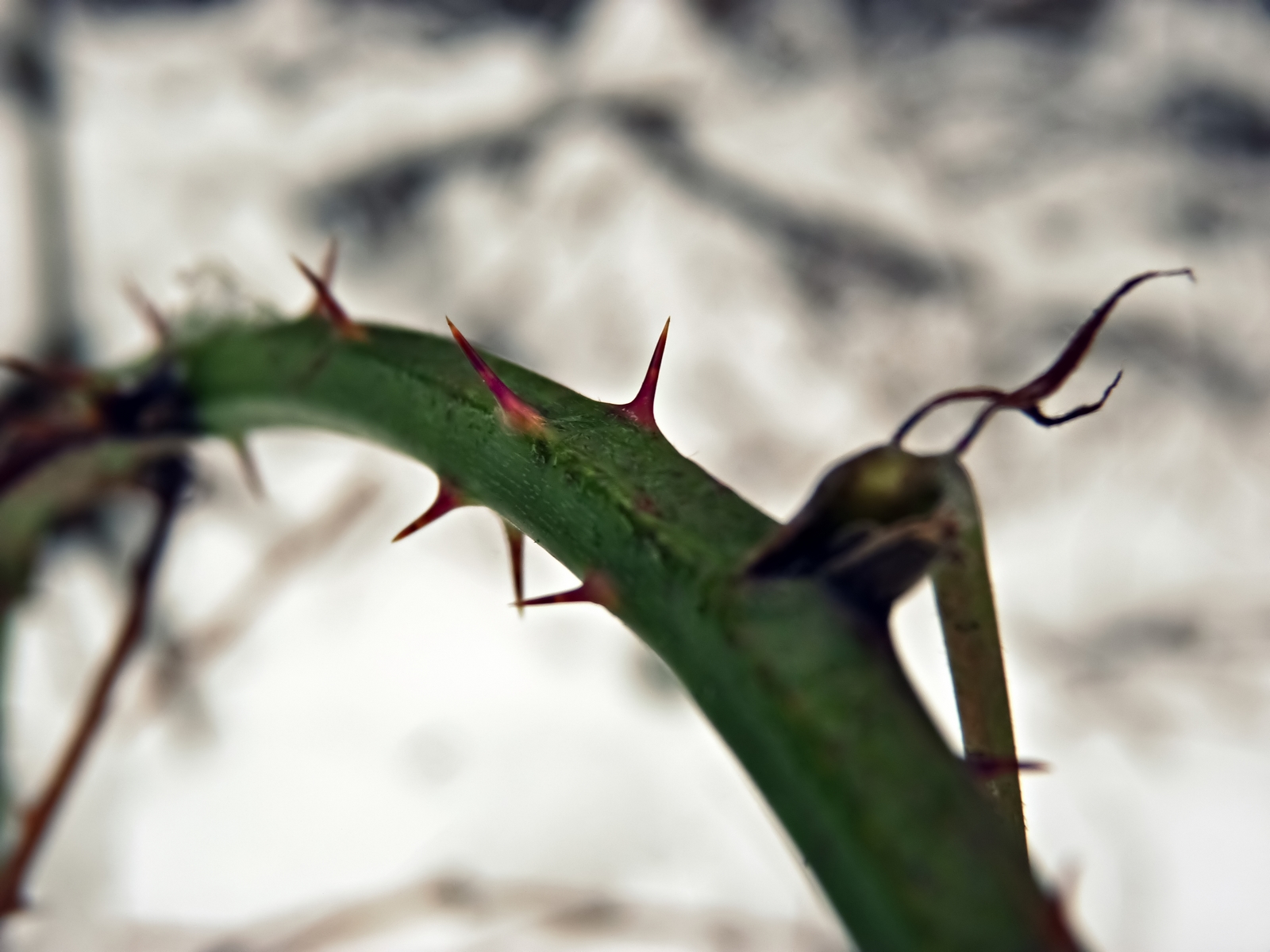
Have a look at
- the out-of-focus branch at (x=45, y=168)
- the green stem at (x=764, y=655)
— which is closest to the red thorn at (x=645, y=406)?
the green stem at (x=764, y=655)

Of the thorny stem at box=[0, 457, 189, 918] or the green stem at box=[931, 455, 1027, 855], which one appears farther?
the thorny stem at box=[0, 457, 189, 918]

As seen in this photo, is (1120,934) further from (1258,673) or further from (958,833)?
(958,833)

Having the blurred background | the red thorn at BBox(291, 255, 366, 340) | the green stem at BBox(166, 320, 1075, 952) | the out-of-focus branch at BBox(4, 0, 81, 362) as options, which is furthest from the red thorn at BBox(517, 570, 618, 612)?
the out-of-focus branch at BBox(4, 0, 81, 362)

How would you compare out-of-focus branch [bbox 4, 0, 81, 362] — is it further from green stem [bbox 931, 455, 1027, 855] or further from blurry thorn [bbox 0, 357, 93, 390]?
green stem [bbox 931, 455, 1027, 855]

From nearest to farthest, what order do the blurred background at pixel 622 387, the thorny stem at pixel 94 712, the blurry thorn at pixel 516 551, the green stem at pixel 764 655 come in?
the green stem at pixel 764 655 < the blurry thorn at pixel 516 551 < the thorny stem at pixel 94 712 < the blurred background at pixel 622 387

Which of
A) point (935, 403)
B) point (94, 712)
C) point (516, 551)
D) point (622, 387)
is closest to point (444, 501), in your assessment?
point (516, 551)

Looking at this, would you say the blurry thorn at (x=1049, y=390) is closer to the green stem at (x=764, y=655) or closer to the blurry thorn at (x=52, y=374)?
the green stem at (x=764, y=655)

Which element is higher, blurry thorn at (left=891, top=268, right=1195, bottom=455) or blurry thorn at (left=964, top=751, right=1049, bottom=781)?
blurry thorn at (left=891, top=268, right=1195, bottom=455)
